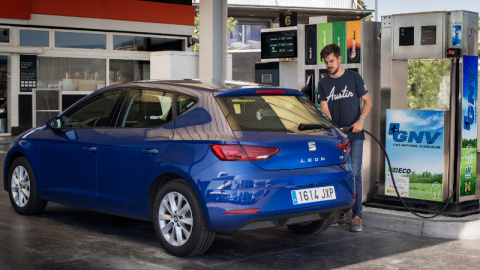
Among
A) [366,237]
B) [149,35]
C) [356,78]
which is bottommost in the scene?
[366,237]

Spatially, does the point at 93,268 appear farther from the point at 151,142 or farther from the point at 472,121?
the point at 472,121

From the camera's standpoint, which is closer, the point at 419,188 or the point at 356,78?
the point at 356,78

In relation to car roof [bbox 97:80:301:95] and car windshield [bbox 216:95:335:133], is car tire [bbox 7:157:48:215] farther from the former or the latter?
car windshield [bbox 216:95:335:133]

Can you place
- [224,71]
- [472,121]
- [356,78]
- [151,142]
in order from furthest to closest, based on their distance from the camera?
[224,71]
[472,121]
[356,78]
[151,142]

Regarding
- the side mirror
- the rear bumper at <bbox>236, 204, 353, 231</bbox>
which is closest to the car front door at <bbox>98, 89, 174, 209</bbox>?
the side mirror

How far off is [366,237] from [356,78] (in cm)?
167

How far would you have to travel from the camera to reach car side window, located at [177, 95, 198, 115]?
6.36 metres

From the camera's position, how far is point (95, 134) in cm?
711

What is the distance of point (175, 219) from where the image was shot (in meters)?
6.20

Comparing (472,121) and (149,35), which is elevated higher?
(149,35)

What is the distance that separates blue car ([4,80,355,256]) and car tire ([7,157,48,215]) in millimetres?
741

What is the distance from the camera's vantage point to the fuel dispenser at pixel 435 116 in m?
7.97

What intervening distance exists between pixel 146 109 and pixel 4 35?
47.7 ft

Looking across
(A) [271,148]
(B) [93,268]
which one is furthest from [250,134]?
(B) [93,268]
